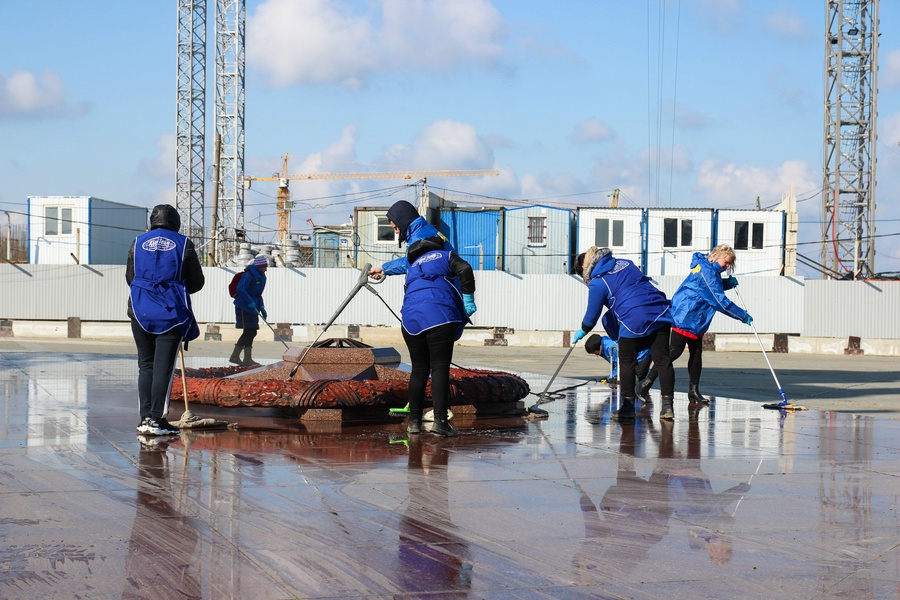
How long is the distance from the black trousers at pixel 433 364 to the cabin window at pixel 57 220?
45.2 metres

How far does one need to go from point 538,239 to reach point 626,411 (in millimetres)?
38539

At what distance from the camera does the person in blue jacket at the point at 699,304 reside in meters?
9.88

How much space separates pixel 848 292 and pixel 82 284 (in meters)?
24.3

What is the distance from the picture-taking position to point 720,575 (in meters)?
3.47

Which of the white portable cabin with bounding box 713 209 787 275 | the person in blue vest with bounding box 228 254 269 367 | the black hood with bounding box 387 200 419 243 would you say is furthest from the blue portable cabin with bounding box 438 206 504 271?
the black hood with bounding box 387 200 419 243

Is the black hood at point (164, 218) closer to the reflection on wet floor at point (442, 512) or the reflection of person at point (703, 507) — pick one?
the reflection on wet floor at point (442, 512)

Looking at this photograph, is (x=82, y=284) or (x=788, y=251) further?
(x=788, y=251)

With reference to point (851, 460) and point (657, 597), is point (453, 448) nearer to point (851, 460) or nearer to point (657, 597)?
point (851, 460)

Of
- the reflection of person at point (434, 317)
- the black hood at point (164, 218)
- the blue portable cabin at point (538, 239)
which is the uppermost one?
the blue portable cabin at point (538, 239)

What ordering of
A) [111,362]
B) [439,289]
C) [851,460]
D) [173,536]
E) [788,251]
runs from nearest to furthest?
[173,536], [851,460], [439,289], [111,362], [788,251]

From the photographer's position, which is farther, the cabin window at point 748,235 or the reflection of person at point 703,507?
the cabin window at point 748,235

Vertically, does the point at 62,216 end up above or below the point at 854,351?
above

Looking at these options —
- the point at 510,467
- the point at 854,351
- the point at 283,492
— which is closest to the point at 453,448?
the point at 510,467

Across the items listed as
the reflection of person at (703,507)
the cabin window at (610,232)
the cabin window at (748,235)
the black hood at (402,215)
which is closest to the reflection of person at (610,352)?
the black hood at (402,215)
